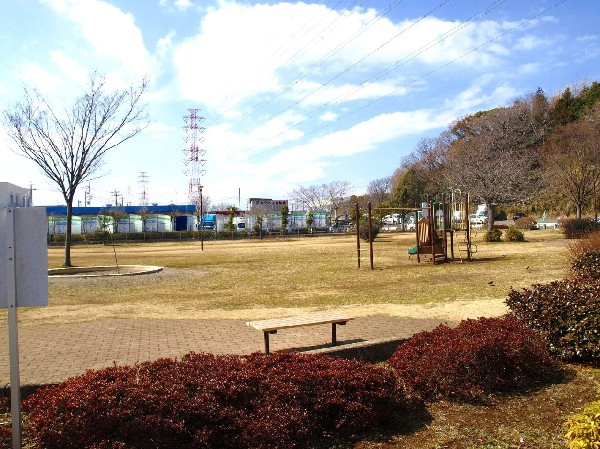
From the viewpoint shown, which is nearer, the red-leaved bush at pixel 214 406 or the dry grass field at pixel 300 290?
the red-leaved bush at pixel 214 406

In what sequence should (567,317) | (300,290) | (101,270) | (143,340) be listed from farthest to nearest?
(101,270), (300,290), (143,340), (567,317)

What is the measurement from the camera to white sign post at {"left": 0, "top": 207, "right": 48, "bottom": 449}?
3443 mm

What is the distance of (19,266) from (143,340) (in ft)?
14.3

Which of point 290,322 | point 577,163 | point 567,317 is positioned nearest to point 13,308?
point 290,322

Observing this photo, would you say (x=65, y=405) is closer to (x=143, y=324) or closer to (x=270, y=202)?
(x=143, y=324)

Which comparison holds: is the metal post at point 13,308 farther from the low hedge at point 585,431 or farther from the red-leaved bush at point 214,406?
the low hedge at point 585,431

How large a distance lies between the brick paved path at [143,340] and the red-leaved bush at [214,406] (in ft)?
4.92

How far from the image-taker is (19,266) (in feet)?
11.4

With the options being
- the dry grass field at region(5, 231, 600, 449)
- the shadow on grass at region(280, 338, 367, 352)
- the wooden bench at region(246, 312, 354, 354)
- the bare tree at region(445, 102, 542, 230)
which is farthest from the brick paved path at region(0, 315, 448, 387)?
the bare tree at region(445, 102, 542, 230)

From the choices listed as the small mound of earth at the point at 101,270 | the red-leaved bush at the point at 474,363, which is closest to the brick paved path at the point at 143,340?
the red-leaved bush at the point at 474,363

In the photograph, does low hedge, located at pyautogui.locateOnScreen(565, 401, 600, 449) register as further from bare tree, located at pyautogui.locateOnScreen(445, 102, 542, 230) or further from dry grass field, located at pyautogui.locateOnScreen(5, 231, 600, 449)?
bare tree, located at pyautogui.locateOnScreen(445, 102, 542, 230)

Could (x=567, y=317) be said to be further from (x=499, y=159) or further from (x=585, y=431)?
(x=499, y=159)

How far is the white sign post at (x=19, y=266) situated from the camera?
344cm

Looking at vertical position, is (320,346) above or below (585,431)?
below
